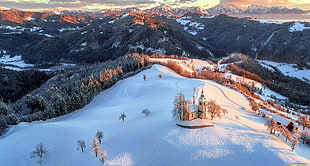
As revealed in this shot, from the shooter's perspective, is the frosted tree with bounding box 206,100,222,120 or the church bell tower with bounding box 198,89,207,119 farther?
the frosted tree with bounding box 206,100,222,120

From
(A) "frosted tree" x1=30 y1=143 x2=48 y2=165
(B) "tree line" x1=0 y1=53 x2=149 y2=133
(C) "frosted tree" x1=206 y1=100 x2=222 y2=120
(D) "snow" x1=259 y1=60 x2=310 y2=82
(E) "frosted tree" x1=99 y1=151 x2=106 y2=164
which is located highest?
(C) "frosted tree" x1=206 y1=100 x2=222 y2=120

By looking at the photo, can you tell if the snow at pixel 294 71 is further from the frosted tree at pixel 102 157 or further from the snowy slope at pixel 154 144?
the frosted tree at pixel 102 157

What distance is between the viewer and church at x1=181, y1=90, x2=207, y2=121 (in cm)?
3738

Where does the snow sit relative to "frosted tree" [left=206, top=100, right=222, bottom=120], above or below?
below

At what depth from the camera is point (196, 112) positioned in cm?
3872

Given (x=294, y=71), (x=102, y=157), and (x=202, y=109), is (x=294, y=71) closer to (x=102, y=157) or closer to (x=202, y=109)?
(x=202, y=109)

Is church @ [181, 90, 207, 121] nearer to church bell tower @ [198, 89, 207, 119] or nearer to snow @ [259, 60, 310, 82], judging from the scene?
church bell tower @ [198, 89, 207, 119]

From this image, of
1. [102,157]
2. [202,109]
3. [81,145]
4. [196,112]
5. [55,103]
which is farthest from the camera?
[55,103]

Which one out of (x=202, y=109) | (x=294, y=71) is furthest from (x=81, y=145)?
(x=294, y=71)

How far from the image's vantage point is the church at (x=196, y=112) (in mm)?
37375

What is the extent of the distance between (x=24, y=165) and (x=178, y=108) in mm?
26319

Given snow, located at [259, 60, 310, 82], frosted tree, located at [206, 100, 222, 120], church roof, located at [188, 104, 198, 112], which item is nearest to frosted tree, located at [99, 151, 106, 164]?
church roof, located at [188, 104, 198, 112]

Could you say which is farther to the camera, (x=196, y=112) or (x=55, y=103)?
(x=55, y=103)

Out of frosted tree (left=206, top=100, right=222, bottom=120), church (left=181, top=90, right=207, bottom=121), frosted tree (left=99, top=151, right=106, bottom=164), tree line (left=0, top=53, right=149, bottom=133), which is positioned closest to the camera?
frosted tree (left=99, top=151, right=106, bottom=164)
